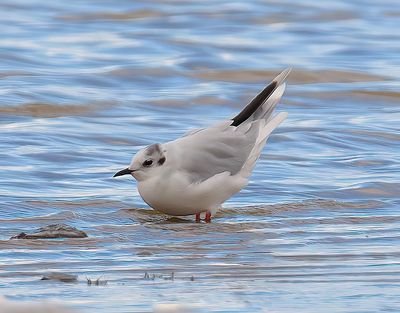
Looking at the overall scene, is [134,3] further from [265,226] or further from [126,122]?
[265,226]

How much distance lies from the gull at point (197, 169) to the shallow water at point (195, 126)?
188 mm

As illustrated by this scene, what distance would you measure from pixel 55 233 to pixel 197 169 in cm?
114

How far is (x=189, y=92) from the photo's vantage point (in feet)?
43.1

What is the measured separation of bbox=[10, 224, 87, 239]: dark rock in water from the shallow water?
84 millimetres

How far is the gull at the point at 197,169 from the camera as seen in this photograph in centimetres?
758

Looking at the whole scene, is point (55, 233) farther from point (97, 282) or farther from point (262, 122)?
point (262, 122)

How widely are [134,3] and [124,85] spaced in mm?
6112

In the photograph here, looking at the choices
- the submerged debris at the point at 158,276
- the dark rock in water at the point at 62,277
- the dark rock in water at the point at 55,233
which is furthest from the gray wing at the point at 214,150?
the dark rock in water at the point at 62,277

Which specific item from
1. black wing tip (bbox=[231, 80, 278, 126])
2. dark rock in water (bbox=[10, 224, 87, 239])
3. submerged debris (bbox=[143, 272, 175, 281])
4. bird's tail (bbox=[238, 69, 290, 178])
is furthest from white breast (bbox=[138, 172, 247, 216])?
submerged debris (bbox=[143, 272, 175, 281])

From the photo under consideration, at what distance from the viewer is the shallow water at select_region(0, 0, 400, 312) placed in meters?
5.73

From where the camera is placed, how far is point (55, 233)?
6.87 metres

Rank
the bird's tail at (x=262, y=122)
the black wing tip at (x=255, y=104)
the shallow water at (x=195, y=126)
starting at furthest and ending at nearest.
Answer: the black wing tip at (x=255, y=104), the bird's tail at (x=262, y=122), the shallow water at (x=195, y=126)

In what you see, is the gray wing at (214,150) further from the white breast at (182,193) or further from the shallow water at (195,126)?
the shallow water at (195,126)

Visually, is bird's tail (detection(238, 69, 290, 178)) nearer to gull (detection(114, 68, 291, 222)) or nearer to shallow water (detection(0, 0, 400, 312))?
gull (detection(114, 68, 291, 222))
